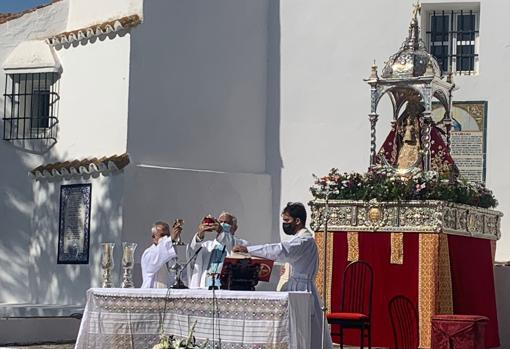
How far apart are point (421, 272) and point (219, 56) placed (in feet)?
18.7

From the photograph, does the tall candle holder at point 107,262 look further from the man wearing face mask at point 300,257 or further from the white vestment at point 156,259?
the man wearing face mask at point 300,257

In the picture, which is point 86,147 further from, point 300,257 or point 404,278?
point 300,257

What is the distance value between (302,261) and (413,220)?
345 centimetres

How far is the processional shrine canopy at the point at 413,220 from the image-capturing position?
46.3 feet

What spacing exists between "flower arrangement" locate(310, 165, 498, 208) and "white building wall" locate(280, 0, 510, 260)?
251cm

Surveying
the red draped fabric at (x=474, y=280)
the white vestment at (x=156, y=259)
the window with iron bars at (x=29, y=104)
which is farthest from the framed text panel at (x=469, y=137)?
the window with iron bars at (x=29, y=104)

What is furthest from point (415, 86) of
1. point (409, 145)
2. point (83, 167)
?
point (83, 167)

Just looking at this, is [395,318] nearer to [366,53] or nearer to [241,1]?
[366,53]

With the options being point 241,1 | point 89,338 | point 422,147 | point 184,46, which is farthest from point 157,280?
point 241,1

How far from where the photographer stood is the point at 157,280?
43.4 ft

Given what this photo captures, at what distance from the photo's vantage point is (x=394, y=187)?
47.3 ft

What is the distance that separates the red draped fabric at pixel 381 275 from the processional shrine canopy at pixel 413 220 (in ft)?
0.04

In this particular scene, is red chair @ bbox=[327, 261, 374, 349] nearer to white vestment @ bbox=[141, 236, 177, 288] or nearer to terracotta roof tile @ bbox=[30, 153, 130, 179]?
white vestment @ bbox=[141, 236, 177, 288]

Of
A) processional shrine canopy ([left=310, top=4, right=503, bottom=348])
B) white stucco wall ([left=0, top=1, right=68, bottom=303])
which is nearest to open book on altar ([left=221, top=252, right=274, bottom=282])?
processional shrine canopy ([left=310, top=4, right=503, bottom=348])
